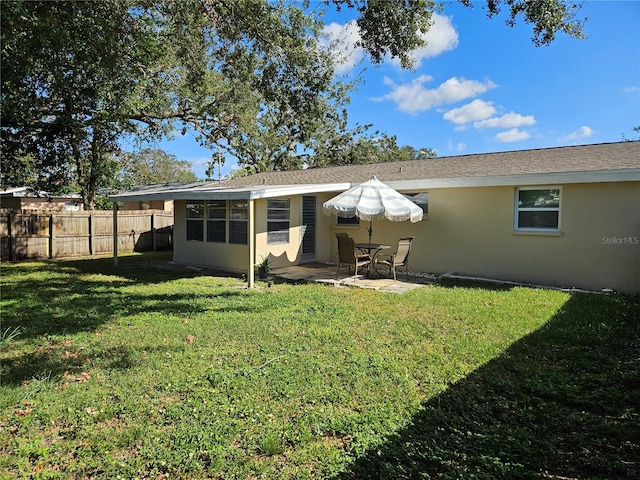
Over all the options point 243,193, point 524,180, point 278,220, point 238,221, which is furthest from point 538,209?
point 238,221

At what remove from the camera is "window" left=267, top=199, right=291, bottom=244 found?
12.0m

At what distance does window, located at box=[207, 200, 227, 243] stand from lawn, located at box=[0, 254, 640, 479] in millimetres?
5032

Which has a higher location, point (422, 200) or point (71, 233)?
point (422, 200)

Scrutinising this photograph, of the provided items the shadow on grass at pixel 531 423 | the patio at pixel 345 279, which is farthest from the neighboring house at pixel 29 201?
the shadow on grass at pixel 531 423

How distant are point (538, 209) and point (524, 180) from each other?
944 mm

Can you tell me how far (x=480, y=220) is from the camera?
10.7m

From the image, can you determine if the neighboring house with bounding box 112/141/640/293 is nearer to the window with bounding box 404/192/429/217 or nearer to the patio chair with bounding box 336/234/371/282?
the window with bounding box 404/192/429/217

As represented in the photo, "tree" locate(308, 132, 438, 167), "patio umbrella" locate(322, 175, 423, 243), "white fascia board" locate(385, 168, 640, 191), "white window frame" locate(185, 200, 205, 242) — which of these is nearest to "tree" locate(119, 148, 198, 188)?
"tree" locate(308, 132, 438, 167)

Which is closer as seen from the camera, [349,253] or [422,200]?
[349,253]

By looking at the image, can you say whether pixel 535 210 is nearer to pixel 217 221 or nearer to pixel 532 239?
pixel 532 239

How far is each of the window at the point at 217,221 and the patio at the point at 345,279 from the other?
2124 mm

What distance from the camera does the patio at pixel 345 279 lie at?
9695 mm

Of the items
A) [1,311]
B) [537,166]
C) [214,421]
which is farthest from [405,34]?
[1,311]

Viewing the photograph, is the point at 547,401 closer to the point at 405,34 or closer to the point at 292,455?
the point at 292,455
